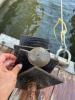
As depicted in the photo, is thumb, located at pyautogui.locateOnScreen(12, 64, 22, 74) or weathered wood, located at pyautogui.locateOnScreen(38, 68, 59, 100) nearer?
thumb, located at pyautogui.locateOnScreen(12, 64, 22, 74)

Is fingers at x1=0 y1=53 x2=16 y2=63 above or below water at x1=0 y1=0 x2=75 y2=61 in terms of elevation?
above

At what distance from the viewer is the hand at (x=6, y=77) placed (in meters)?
1.55

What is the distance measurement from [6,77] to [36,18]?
5.81 metres

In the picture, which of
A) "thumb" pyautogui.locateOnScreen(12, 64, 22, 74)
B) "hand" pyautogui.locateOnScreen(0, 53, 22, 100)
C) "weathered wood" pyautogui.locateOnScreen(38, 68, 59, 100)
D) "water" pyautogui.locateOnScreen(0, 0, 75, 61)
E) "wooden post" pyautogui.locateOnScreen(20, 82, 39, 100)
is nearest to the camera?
"hand" pyautogui.locateOnScreen(0, 53, 22, 100)

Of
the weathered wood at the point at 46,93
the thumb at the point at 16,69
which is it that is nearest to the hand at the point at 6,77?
the thumb at the point at 16,69

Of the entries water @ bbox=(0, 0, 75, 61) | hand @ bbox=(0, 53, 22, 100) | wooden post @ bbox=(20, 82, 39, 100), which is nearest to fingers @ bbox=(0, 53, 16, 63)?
hand @ bbox=(0, 53, 22, 100)

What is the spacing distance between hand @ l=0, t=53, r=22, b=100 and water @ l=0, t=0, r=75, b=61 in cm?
403

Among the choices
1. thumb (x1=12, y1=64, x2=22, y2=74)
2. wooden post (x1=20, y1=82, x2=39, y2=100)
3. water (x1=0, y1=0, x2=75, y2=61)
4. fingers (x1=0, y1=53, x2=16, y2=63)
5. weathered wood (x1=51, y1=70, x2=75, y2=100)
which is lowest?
water (x1=0, y1=0, x2=75, y2=61)

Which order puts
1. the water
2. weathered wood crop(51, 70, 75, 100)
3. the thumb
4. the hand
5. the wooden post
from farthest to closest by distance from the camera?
the water
weathered wood crop(51, 70, 75, 100)
the wooden post
the thumb
the hand

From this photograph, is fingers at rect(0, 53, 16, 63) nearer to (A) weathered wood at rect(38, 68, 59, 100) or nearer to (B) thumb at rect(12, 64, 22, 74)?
(B) thumb at rect(12, 64, 22, 74)

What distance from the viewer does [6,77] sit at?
1.60 metres

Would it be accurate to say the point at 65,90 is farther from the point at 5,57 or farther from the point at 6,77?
the point at 6,77

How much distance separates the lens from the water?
6457mm

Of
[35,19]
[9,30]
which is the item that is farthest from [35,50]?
[35,19]
